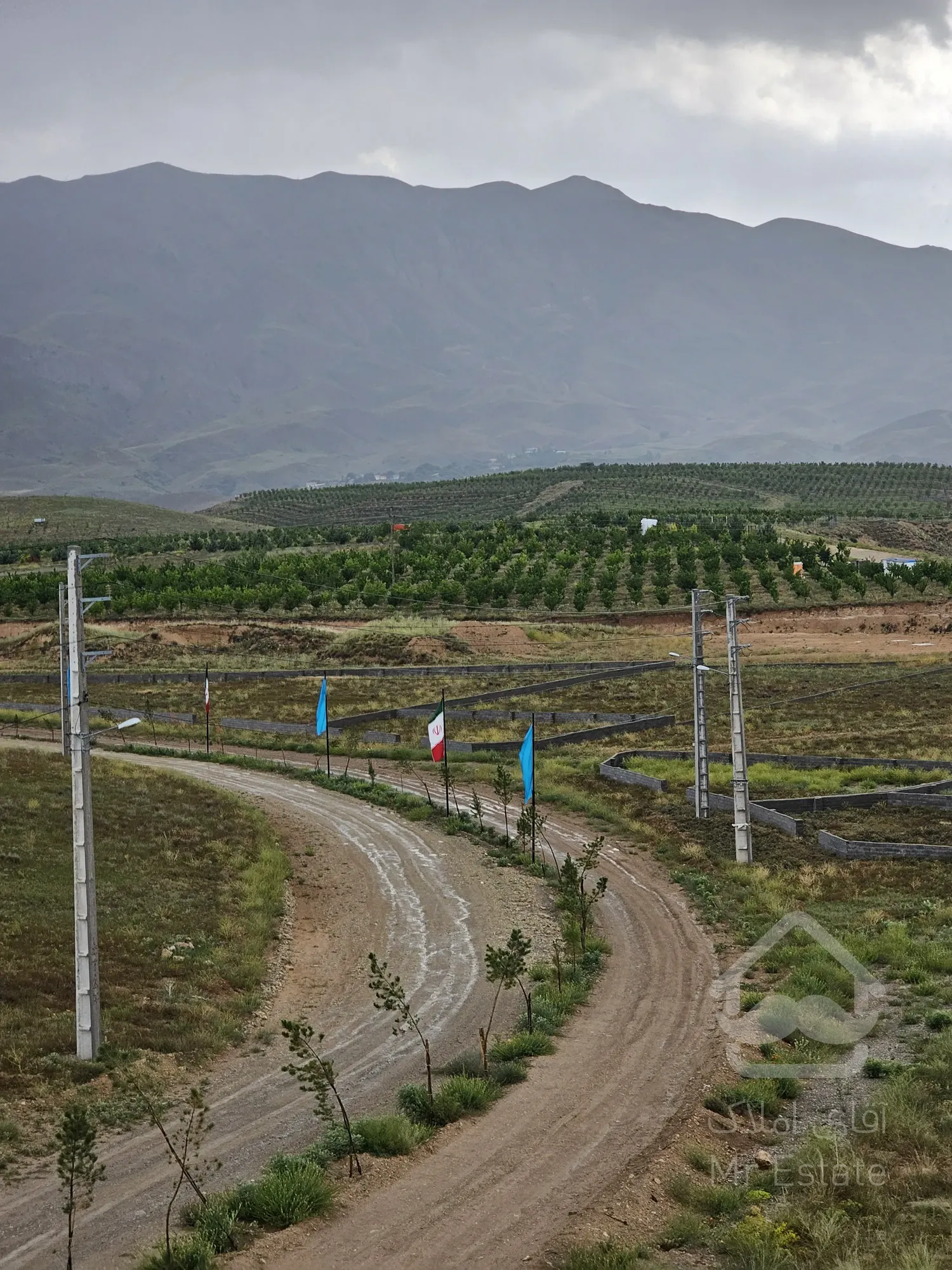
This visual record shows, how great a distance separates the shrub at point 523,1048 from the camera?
2083 centimetres

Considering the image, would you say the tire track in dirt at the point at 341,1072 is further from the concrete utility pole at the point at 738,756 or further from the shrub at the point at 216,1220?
the concrete utility pole at the point at 738,756

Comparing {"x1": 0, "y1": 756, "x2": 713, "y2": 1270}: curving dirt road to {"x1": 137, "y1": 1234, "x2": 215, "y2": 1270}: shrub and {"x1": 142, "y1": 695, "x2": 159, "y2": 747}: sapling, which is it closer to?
{"x1": 137, "y1": 1234, "x2": 215, "y2": 1270}: shrub

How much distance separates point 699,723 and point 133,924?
16948mm

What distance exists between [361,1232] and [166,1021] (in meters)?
8.14

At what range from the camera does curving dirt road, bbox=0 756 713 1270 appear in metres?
14.9

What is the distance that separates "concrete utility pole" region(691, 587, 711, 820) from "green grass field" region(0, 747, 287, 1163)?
12.3 meters

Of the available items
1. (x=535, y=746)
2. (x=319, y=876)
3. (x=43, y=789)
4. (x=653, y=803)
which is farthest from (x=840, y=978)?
(x=535, y=746)

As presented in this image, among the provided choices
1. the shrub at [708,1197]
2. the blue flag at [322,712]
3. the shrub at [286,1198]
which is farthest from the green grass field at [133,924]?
the shrub at [708,1197]

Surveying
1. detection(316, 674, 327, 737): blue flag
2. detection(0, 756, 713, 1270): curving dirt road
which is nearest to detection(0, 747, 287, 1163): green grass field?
detection(0, 756, 713, 1270): curving dirt road

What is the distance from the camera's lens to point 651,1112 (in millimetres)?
18281

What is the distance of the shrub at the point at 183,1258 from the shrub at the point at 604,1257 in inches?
151

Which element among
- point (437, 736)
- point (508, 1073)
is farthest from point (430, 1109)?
point (437, 736)

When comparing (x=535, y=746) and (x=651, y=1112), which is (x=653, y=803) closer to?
(x=535, y=746)

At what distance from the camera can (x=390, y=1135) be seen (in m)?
17.2
